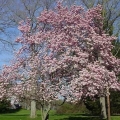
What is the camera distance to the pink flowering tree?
41.4 ft

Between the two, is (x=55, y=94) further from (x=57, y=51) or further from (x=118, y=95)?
(x=118, y=95)

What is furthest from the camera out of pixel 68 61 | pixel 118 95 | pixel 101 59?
pixel 118 95

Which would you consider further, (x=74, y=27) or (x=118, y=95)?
(x=118, y=95)

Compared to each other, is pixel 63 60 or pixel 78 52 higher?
pixel 78 52

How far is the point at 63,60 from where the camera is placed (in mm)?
12750

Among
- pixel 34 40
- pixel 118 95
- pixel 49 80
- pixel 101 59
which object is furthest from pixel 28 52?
pixel 118 95

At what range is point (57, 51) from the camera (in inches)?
514

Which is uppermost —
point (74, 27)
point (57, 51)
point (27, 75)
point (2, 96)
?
point (74, 27)

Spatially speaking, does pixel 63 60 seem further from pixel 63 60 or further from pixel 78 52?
pixel 78 52

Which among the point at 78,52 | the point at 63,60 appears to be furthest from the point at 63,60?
the point at 78,52

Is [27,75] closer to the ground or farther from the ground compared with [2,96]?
farther from the ground

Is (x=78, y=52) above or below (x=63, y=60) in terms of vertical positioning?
above

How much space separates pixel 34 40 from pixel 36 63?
3.56ft

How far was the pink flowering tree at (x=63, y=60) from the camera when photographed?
1261cm
